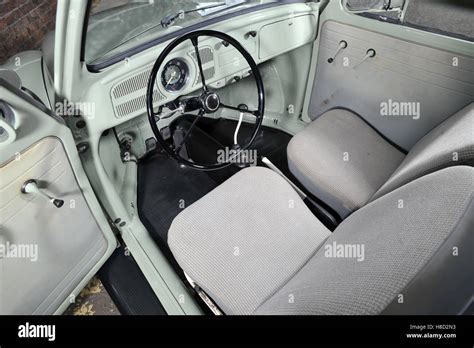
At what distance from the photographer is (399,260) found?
0.58 meters

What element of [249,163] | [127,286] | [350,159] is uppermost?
[350,159]

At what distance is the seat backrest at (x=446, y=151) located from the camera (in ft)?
2.82

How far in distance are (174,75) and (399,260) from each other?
46.1 inches

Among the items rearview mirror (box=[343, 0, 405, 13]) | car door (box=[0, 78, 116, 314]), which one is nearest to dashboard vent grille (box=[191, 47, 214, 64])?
car door (box=[0, 78, 116, 314])

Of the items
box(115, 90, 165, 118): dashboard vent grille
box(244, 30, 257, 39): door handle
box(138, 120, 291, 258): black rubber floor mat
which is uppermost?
box(244, 30, 257, 39): door handle

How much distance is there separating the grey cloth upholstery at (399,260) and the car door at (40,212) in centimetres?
77

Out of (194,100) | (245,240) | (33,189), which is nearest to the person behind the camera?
(33,189)

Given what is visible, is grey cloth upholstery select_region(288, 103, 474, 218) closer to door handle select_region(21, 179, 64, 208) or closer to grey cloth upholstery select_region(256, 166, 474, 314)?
grey cloth upholstery select_region(256, 166, 474, 314)

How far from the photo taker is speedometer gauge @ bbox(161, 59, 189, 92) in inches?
52.9

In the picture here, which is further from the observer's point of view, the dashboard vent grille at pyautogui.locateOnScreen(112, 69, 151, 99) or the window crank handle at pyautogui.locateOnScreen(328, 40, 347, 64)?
the window crank handle at pyautogui.locateOnScreen(328, 40, 347, 64)

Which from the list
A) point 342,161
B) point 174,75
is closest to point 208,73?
point 174,75

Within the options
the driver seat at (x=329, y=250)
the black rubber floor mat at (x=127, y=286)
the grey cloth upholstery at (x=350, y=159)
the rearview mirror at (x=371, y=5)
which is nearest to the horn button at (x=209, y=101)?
the driver seat at (x=329, y=250)

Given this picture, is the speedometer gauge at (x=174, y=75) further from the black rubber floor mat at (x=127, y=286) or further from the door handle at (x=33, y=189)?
the black rubber floor mat at (x=127, y=286)

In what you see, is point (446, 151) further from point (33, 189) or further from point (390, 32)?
point (33, 189)
